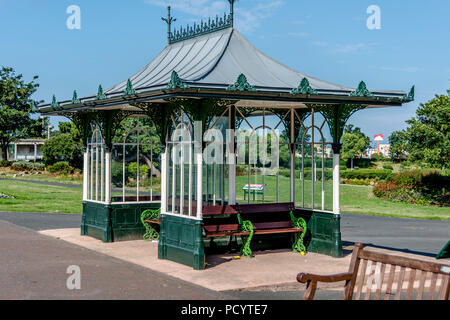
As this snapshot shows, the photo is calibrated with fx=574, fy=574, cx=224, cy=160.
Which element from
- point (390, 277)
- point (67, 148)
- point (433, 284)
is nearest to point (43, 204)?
point (390, 277)

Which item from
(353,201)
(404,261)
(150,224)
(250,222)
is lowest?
(353,201)

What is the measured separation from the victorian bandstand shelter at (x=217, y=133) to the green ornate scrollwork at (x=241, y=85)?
0.8 inches

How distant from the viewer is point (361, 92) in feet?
38.5

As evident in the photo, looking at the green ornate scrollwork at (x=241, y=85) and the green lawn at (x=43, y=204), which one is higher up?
the green ornate scrollwork at (x=241, y=85)

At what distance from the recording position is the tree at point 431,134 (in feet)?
94.6

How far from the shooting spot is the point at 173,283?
927 cm

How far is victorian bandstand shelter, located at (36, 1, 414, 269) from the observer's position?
10.8m

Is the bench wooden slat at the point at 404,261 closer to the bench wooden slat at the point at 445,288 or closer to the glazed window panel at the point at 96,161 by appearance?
the bench wooden slat at the point at 445,288

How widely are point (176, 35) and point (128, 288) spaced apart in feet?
26.1

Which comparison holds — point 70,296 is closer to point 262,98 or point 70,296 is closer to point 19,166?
point 262,98

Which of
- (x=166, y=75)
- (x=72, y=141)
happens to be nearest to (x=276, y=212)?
(x=166, y=75)

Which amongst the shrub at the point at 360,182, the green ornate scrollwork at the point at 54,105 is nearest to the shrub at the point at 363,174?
the shrub at the point at 360,182

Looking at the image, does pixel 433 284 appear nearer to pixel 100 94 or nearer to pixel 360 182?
pixel 100 94

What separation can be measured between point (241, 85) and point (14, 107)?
6274cm
